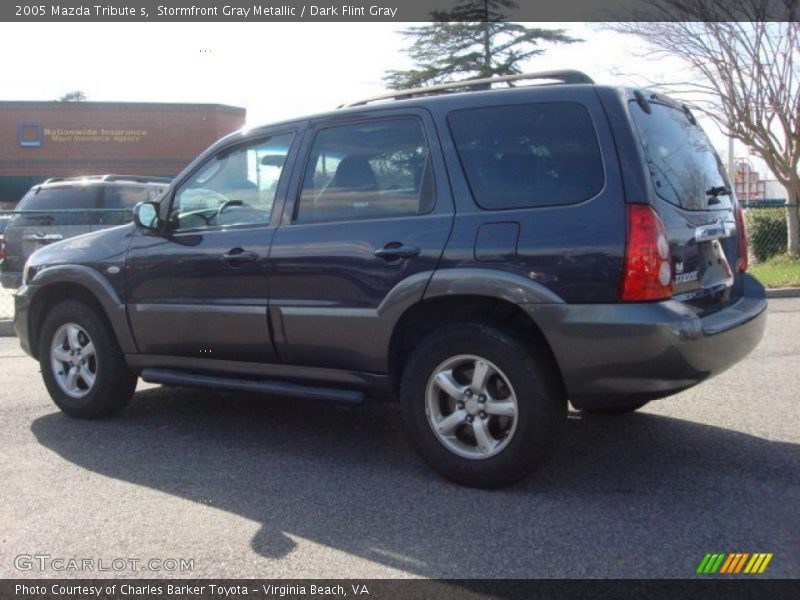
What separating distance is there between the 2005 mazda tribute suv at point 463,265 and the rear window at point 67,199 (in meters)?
7.53

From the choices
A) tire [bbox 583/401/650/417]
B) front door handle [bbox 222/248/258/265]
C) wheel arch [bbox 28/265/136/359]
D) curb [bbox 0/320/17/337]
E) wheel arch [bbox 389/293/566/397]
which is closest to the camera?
wheel arch [bbox 389/293/566/397]

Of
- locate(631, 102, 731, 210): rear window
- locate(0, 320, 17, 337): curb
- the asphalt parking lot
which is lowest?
locate(0, 320, 17, 337): curb

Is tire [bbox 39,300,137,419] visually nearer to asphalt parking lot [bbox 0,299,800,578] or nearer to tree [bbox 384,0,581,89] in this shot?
asphalt parking lot [bbox 0,299,800,578]

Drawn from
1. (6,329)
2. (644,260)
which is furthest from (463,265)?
(6,329)

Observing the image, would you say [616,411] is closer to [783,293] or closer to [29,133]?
[783,293]

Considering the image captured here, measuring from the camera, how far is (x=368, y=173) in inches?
177

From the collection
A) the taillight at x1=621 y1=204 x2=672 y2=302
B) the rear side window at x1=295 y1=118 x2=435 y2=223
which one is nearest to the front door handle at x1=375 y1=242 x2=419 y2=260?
the rear side window at x1=295 y1=118 x2=435 y2=223

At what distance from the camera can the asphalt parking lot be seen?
130 inches

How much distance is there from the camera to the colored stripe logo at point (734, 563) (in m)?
3.12

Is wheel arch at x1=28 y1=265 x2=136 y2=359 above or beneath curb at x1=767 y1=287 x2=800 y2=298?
above

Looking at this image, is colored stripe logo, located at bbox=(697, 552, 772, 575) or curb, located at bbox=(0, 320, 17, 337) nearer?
colored stripe logo, located at bbox=(697, 552, 772, 575)

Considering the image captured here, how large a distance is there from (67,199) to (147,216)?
7737mm

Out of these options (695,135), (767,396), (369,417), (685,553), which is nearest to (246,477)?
(369,417)

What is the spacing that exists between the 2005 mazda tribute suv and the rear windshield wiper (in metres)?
0.02
